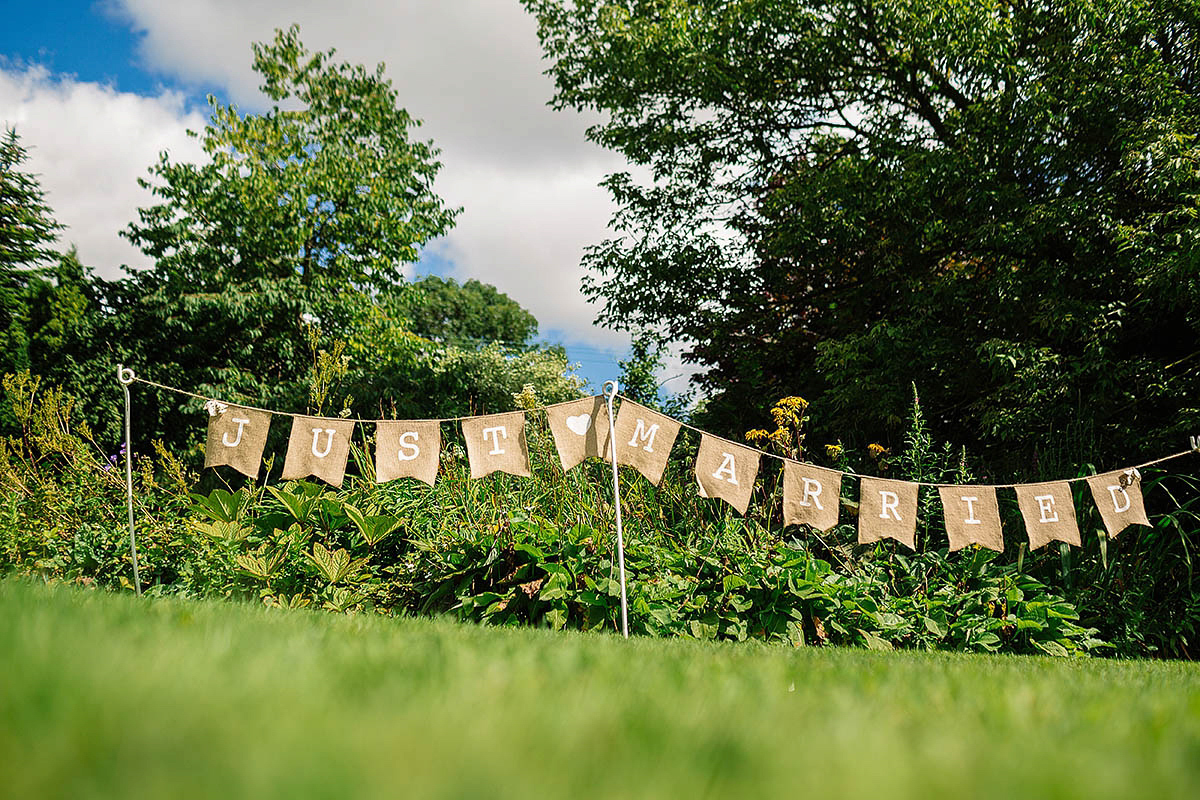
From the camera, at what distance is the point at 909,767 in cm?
86

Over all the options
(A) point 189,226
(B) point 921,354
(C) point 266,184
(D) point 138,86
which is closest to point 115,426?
(A) point 189,226

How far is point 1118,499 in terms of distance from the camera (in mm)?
5246

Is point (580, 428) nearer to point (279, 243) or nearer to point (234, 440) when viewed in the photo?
point (234, 440)

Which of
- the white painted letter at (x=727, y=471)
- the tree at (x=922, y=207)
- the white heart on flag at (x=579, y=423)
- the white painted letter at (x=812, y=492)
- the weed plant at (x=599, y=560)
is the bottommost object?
the weed plant at (x=599, y=560)

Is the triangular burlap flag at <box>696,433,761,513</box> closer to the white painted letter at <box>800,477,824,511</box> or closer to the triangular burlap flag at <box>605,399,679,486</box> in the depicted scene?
the triangular burlap flag at <box>605,399,679,486</box>

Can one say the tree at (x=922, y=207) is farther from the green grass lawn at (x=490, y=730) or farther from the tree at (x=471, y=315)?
the tree at (x=471, y=315)

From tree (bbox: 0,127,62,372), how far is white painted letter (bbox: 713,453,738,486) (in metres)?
17.2

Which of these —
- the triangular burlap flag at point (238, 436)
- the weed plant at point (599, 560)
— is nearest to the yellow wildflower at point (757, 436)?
the weed plant at point (599, 560)

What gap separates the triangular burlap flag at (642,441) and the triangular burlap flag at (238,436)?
91.5 inches

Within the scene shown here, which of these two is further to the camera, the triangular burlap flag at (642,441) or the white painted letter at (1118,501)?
the white painted letter at (1118,501)

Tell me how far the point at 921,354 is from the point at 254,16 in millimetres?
Answer: 15674

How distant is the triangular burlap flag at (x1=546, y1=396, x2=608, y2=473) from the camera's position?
4621 millimetres

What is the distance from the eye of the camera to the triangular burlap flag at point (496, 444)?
456cm

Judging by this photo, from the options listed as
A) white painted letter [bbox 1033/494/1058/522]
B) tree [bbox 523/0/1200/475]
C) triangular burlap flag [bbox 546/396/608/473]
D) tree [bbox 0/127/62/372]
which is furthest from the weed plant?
tree [bbox 0/127/62/372]
